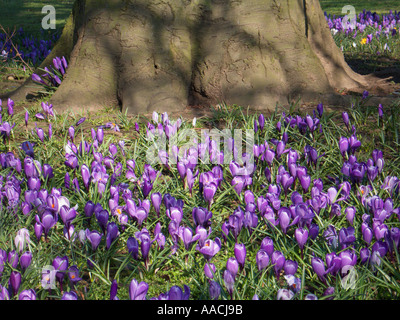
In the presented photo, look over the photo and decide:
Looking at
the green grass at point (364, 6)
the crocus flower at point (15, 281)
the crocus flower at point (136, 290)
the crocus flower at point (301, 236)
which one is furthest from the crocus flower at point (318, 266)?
the green grass at point (364, 6)

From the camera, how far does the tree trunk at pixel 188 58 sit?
15.9ft

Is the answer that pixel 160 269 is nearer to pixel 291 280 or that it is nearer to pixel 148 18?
pixel 291 280

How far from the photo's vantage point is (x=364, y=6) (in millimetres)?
12633

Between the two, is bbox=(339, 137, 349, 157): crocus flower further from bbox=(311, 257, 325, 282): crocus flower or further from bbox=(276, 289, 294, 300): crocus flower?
bbox=(276, 289, 294, 300): crocus flower

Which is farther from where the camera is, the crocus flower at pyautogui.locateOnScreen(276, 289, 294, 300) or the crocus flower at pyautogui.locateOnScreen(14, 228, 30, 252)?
the crocus flower at pyautogui.locateOnScreen(14, 228, 30, 252)

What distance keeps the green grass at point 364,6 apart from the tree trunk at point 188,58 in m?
7.55

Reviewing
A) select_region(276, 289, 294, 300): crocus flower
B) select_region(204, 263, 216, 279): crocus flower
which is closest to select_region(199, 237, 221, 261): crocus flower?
select_region(204, 263, 216, 279): crocus flower

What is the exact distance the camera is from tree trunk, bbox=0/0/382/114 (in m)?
4.84

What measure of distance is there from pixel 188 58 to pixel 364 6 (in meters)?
9.31

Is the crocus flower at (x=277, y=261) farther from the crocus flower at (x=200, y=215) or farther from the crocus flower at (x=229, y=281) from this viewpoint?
the crocus flower at (x=200, y=215)

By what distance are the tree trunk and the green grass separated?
24.8 feet
